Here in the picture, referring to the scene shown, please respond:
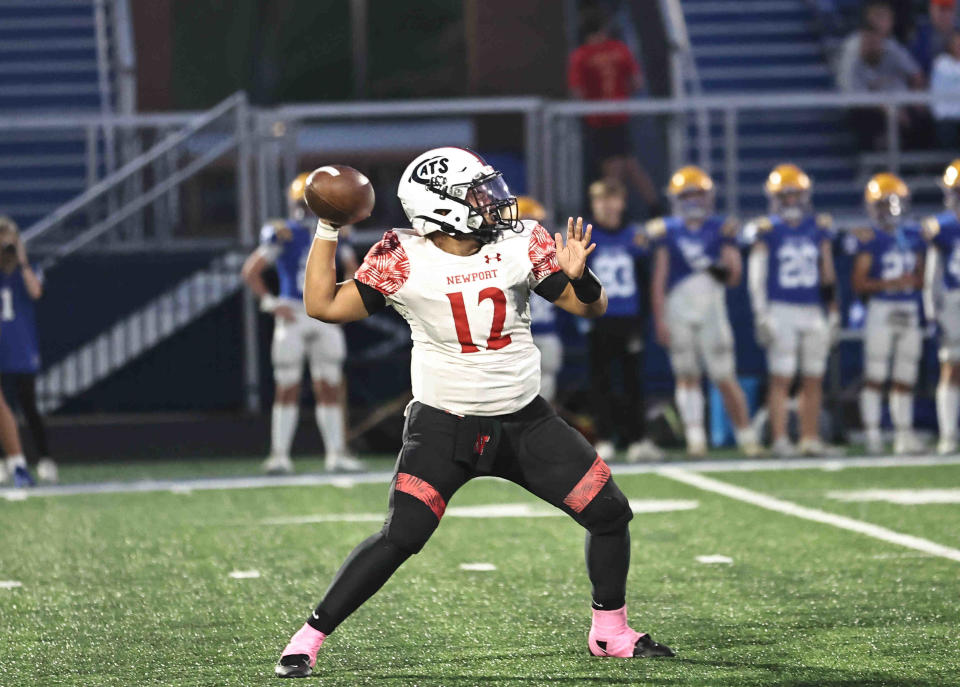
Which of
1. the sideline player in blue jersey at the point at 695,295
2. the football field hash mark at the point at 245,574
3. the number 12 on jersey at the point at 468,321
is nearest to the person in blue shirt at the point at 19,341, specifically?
the football field hash mark at the point at 245,574

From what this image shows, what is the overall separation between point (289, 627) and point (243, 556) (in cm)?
169

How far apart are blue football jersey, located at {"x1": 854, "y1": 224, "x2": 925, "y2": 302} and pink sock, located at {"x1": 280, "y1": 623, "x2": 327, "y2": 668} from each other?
705 cm

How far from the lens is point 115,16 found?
53.5 ft

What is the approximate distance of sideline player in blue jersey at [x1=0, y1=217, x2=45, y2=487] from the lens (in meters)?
10.3

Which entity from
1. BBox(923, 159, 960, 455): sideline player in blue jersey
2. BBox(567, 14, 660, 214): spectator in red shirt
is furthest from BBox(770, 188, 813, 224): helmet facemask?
BBox(567, 14, 660, 214): spectator in red shirt

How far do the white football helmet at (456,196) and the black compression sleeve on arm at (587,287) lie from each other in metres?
0.26

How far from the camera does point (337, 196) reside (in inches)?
200

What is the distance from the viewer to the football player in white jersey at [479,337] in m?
5.09

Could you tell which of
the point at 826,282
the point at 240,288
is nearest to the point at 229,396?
the point at 240,288

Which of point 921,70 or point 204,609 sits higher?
point 921,70

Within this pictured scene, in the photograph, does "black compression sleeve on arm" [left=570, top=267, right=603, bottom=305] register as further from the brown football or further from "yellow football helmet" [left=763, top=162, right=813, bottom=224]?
"yellow football helmet" [left=763, top=162, right=813, bottom=224]

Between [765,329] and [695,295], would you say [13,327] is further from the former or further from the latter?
[765,329]

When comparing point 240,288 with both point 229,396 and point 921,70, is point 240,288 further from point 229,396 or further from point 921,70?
point 921,70

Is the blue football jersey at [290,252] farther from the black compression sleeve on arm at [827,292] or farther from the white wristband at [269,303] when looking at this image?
the black compression sleeve on arm at [827,292]
